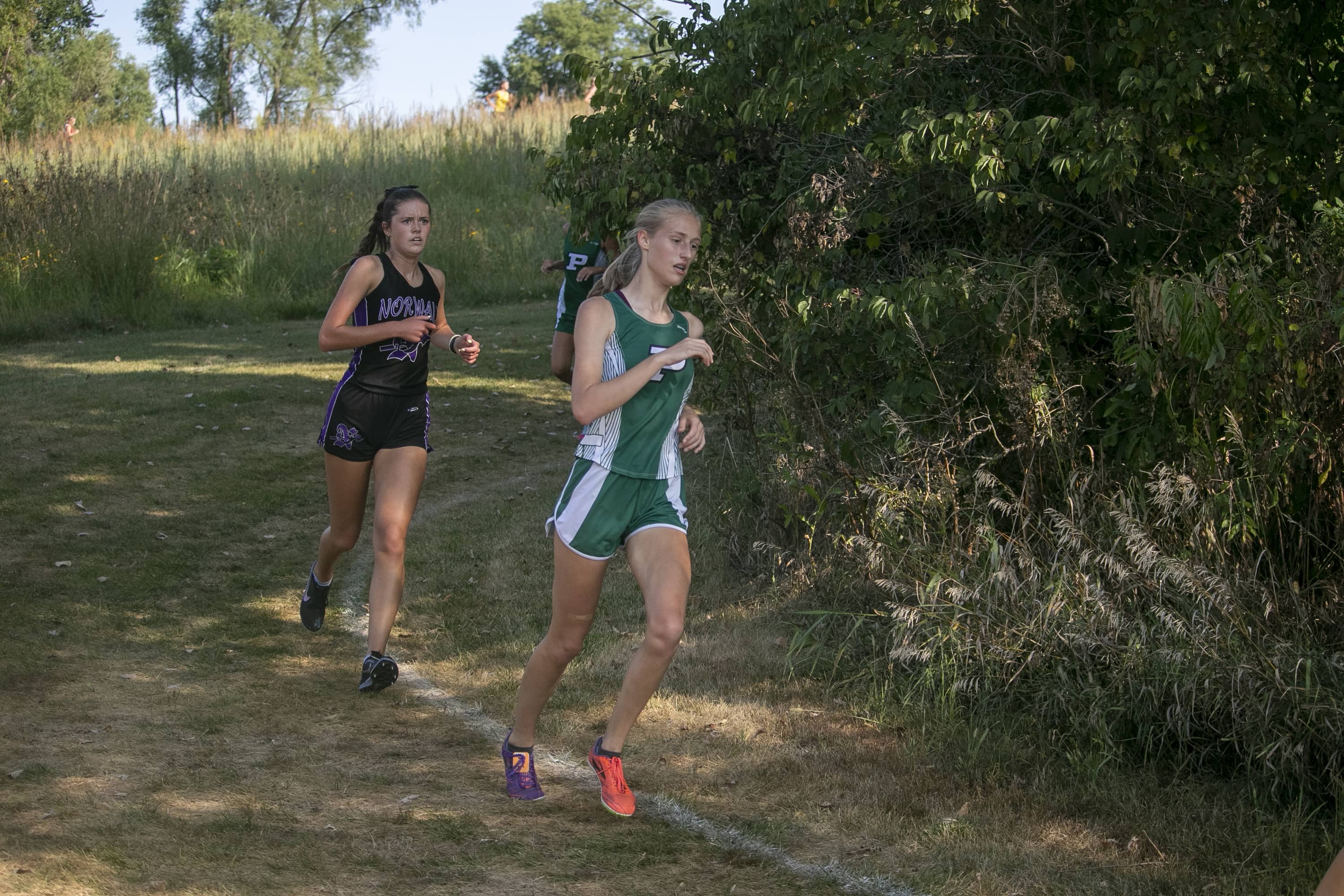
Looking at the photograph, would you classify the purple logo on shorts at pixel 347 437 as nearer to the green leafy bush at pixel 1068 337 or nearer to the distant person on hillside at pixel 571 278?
the green leafy bush at pixel 1068 337

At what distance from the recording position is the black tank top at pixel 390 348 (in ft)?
→ 20.9

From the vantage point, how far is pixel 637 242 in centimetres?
488

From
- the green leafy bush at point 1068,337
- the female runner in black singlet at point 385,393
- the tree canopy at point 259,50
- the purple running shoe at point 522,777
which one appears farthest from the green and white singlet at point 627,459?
the tree canopy at point 259,50

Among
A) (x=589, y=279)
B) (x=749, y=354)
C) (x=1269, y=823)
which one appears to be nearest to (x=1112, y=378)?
(x=749, y=354)

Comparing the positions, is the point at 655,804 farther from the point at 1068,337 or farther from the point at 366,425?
the point at 1068,337

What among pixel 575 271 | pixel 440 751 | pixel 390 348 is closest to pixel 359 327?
pixel 390 348

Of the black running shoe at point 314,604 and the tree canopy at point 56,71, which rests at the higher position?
the tree canopy at point 56,71

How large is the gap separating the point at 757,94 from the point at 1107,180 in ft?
5.37

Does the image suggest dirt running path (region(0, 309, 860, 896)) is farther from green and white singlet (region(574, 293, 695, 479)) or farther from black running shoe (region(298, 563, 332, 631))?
green and white singlet (region(574, 293, 695, 479))

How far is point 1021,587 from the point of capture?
5.66 meters

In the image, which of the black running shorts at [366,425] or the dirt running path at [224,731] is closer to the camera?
the dirt running path at [224,731]

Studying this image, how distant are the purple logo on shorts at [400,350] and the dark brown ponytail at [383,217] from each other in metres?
0.42

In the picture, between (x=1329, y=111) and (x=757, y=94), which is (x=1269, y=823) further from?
(x=757, y=94)

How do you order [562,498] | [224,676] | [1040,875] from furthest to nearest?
[224,676] < [562,498] < [1040,875]
